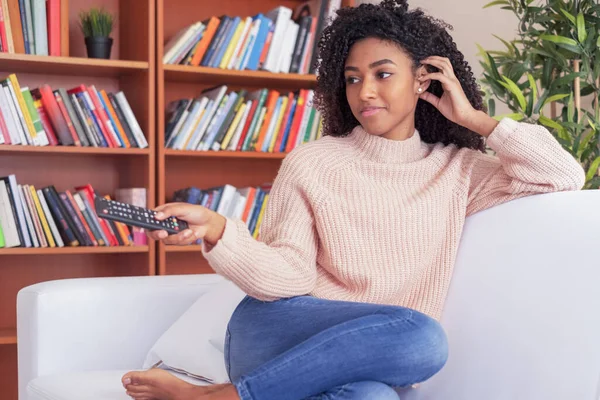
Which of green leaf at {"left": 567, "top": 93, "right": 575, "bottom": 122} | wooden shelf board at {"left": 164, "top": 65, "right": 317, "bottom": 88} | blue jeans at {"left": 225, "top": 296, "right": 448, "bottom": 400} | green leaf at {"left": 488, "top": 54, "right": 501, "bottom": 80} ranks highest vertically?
green leaf at {"left": 488, "top": 54, "right": 501, "bottom": 80}

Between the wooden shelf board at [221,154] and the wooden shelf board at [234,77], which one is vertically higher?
the wooden shelf board at [234,77]

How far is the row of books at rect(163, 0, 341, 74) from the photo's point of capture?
9.85ft

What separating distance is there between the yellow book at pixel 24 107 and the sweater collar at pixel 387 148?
146 cm

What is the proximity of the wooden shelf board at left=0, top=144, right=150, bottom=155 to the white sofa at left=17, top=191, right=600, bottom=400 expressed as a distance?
3.25 feet

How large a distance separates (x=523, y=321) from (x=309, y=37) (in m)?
1.98

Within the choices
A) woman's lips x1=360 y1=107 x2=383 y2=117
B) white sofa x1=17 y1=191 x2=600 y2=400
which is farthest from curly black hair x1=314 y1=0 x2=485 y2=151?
white sofa x1=17 y1=191 x2=600 y2=400

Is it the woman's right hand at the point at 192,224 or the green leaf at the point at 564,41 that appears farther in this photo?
the green leaf at the point at 564,41

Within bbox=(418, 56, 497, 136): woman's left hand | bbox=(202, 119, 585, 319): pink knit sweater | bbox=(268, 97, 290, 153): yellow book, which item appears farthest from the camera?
bbox=(268, 97, 290, 153): yellow book

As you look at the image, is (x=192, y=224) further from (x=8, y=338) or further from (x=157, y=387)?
(x=8, y=338)

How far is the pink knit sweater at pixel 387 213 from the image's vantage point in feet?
5.18

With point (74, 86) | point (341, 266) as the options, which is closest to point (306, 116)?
point (74, 86)

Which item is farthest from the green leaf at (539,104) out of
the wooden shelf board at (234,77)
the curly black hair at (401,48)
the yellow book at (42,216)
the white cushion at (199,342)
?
the yellow book at (42,216)

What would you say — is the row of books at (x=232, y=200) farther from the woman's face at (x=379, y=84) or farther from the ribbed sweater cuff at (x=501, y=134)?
the ribbed sweater cuff at (x=501, y=134)

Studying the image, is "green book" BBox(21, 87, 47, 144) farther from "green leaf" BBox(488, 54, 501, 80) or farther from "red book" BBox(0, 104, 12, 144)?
"green leaf" BBox(488, 54, 501, 80)
